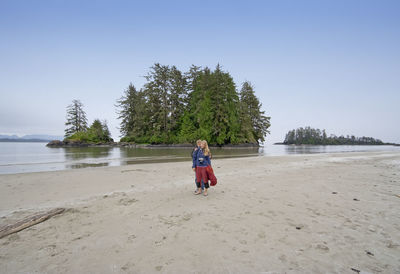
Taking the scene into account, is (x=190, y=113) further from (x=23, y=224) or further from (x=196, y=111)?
(x=23, y=224)

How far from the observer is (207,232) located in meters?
3.36

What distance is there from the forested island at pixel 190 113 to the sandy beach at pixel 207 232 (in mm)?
34630

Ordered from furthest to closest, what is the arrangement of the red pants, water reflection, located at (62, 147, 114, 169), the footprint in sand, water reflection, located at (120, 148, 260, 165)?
water reflection, located at (120, 148, 260, 165), water reflection, located at (62, 147, 114, 169), the red pants, the footprint in sand

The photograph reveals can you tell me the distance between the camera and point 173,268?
2.41 meters

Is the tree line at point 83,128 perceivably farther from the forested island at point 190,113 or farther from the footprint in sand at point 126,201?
the footprint in sand at point 126,201

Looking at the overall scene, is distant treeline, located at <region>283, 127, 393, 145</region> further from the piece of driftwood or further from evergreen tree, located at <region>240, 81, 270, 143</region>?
the piece of driftwood

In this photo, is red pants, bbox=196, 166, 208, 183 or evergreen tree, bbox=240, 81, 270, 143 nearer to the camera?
red pants, bbox=196, 166, 208, 183

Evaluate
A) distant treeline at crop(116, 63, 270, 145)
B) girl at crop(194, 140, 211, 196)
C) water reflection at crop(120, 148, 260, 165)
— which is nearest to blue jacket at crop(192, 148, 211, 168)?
girl at crop(194, 140, 211, 196)

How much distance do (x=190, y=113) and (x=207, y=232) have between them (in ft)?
141

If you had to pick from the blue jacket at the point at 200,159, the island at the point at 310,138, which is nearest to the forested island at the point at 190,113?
the blue jacket at the point at 200,159

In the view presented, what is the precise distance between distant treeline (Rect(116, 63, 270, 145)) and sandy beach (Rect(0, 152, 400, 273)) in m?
34.6

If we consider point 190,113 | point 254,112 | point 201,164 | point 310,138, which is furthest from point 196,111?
point 310,138

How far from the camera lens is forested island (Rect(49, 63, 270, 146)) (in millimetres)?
41094

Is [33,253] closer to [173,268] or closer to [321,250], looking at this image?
[173,268]
